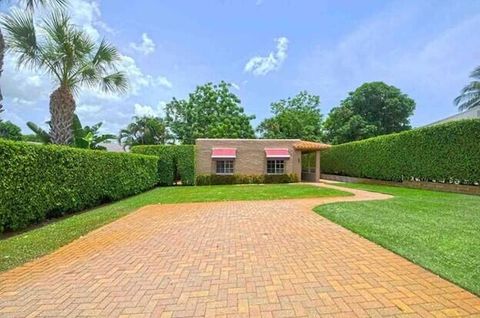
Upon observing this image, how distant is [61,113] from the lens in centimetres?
1714

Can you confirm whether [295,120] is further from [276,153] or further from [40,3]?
[40,3]

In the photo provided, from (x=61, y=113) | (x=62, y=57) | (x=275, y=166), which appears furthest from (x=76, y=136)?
(x=275, y=166)

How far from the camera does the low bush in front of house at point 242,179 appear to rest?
27875 mm

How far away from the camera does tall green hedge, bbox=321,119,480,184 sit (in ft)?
50.5

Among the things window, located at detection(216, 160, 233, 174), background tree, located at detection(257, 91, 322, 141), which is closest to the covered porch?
window, located at detection(216, 160, 233, 174)

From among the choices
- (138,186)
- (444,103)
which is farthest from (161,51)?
(444,103)

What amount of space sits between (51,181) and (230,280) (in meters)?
8.62

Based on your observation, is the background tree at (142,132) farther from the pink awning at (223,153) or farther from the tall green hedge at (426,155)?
the tall green hedge at (426,155)

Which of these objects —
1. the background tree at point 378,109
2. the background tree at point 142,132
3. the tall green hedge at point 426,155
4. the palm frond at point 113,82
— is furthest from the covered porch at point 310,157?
the background tree at point 142,132

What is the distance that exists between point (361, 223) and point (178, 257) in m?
5.02

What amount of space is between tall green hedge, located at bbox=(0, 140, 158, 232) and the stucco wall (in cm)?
1067

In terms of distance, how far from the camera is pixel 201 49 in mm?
24516

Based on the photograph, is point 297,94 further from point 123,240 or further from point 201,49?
point 123,240

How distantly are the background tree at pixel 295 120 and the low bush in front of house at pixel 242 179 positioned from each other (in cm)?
1877
